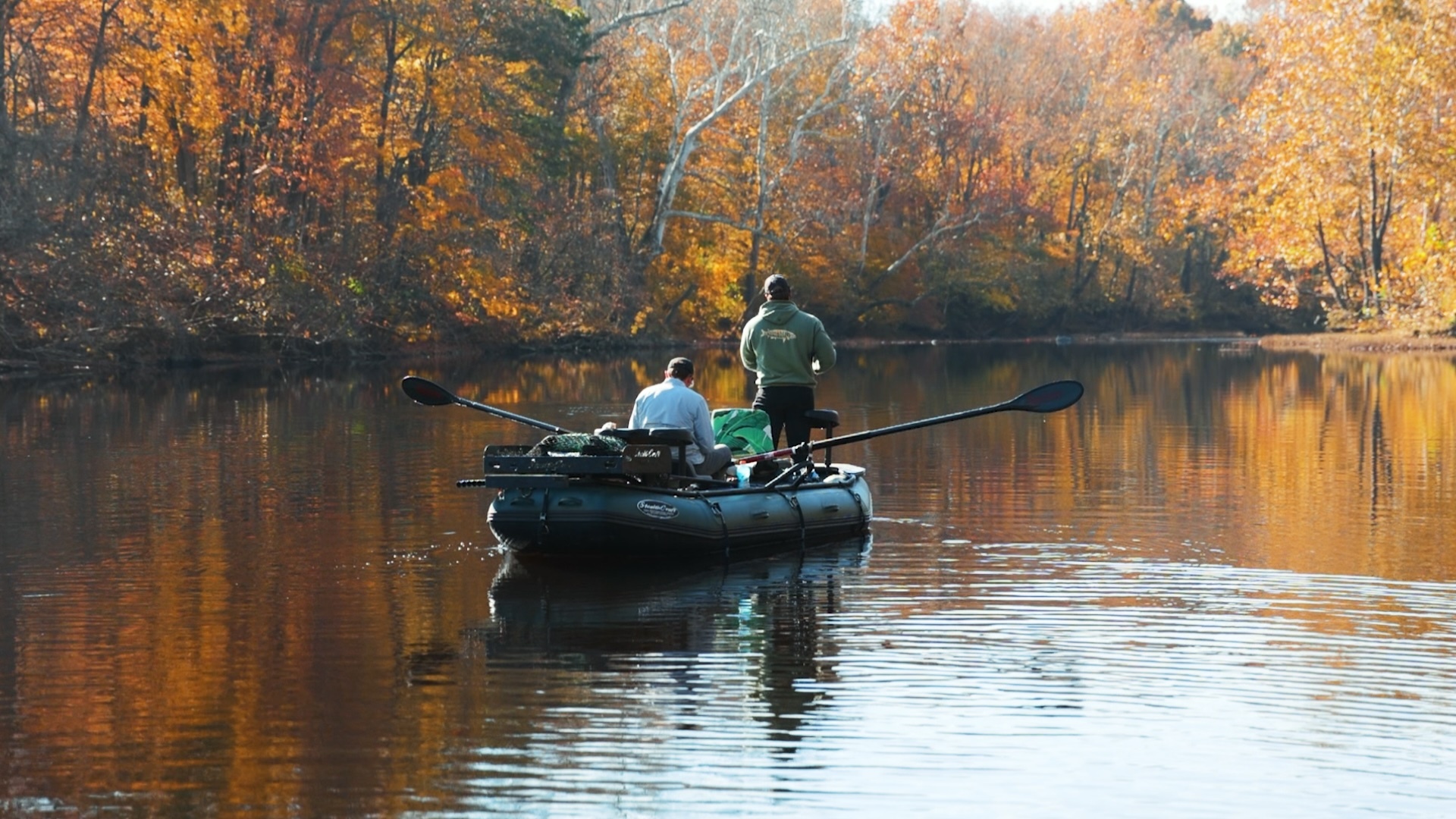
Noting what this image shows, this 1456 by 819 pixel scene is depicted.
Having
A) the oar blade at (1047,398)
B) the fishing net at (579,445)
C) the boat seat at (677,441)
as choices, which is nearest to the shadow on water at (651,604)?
the boat seat at (677,441)

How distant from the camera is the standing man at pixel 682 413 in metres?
12.9

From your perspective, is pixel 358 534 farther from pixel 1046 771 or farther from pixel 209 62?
pixel 209 62

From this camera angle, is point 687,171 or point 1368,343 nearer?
point 1368,343

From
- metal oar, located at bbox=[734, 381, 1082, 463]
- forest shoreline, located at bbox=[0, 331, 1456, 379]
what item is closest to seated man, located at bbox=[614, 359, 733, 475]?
metal oar, located at bbox=[734, 381, 1082, 463]

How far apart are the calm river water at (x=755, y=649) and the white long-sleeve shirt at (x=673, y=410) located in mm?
1081

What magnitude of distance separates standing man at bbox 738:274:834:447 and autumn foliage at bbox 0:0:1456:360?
2036 cm

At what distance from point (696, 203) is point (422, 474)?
38.3 m

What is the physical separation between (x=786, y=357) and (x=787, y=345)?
0.35 feet

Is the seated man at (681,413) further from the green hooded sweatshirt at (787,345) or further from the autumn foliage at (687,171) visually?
the autumn foliage at (687,171)

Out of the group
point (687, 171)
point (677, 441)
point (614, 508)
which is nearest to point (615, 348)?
point (687, 171)

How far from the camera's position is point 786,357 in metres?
14.8

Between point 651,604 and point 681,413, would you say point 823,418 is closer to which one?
point 681,413

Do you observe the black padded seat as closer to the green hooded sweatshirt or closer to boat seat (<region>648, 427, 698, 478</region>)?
the green hooded sweatshirt

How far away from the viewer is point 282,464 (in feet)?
62.4
